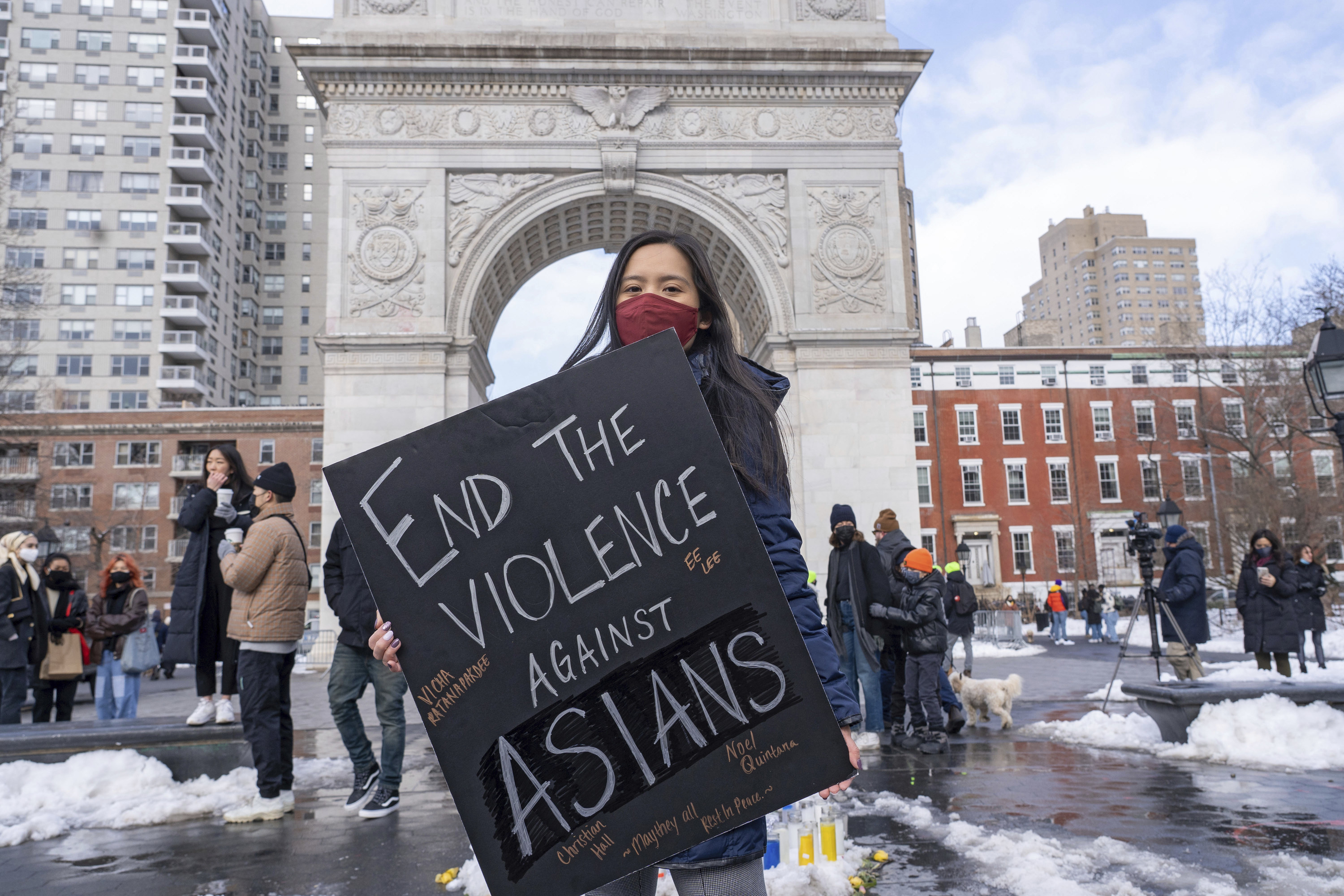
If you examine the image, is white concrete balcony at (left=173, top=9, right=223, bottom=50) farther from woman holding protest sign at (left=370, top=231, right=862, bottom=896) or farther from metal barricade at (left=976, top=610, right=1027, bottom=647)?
woman holding protest sign at (left=370, top=231, right=862, bottom=896)

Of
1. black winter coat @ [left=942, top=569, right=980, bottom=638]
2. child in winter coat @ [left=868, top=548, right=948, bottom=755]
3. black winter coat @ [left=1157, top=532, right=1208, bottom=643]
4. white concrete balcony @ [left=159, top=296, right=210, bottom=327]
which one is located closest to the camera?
child in winter coat @ [left=868, top=548, right=948, bottom=755]

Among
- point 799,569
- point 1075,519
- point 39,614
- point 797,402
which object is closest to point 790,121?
point 797,402

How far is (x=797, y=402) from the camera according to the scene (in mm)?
19984

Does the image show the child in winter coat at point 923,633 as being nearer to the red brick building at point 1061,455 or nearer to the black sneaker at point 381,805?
the black sneaker at point 381,805

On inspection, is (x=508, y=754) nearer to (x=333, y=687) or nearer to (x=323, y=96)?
(x=333, y=687)

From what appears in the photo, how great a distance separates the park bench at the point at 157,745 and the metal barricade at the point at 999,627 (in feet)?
73.6

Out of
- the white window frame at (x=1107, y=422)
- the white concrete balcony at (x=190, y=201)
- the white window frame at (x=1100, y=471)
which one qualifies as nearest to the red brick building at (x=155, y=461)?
the white concrete balcony at (x=190, y=201)

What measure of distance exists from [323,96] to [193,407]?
42360 mm

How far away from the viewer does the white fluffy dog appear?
31.6ft

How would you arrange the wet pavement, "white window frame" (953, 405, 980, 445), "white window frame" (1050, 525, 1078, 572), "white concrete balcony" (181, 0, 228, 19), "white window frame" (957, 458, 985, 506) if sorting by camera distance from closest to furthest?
the wet pavement < "white window frame" (1050, 525, 1078, 572) < "white window frame" (957, 458, 985, 506) < "white window frame" (953, 405, 980, 445) < "white concrete balcony" (181, 0, 228, 19)

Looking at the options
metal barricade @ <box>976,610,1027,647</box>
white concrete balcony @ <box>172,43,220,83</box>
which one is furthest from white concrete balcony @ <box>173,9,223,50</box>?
metal barricade @ <box>976,610,1027,647</box>

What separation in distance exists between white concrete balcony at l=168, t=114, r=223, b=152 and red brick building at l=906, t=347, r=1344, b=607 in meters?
49.6

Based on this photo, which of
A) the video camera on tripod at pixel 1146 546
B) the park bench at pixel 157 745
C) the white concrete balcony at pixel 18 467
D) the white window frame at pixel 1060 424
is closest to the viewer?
the park bench at pixel 157 745

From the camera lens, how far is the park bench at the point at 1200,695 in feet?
24.6
